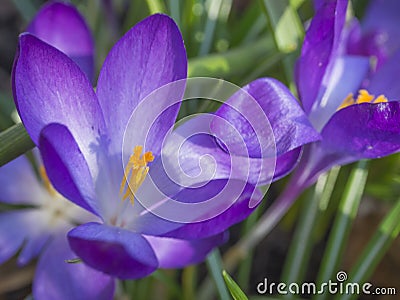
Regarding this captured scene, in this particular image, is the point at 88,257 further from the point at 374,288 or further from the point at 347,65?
the point at 374,288

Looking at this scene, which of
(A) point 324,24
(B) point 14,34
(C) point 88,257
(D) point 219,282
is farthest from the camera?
(B) point 14,34

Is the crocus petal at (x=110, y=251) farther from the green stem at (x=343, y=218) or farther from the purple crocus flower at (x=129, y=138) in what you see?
the green stem at (x=343, y=218)

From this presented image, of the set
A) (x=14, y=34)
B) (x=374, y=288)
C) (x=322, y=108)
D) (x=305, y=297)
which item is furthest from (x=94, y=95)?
(x=14, y=34)

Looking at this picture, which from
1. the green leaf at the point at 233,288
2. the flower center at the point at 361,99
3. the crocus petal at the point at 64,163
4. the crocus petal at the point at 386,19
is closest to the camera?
the crocus petal at the point at 64,163

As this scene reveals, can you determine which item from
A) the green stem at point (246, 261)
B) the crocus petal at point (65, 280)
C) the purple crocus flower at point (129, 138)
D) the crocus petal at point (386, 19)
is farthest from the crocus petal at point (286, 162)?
the crocus petal at point (386, 19)

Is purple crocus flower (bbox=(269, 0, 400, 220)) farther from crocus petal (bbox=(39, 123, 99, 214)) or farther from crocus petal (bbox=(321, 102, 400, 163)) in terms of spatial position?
→ crocus petal (bbox=(39, 123, 99, 214))

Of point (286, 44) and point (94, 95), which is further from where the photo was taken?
point (286, 44)

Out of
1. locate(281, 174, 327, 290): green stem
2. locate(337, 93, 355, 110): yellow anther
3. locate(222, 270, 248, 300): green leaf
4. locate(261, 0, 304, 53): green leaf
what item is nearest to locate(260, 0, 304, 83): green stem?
locate(261, 0, 304, 53): green leaf
